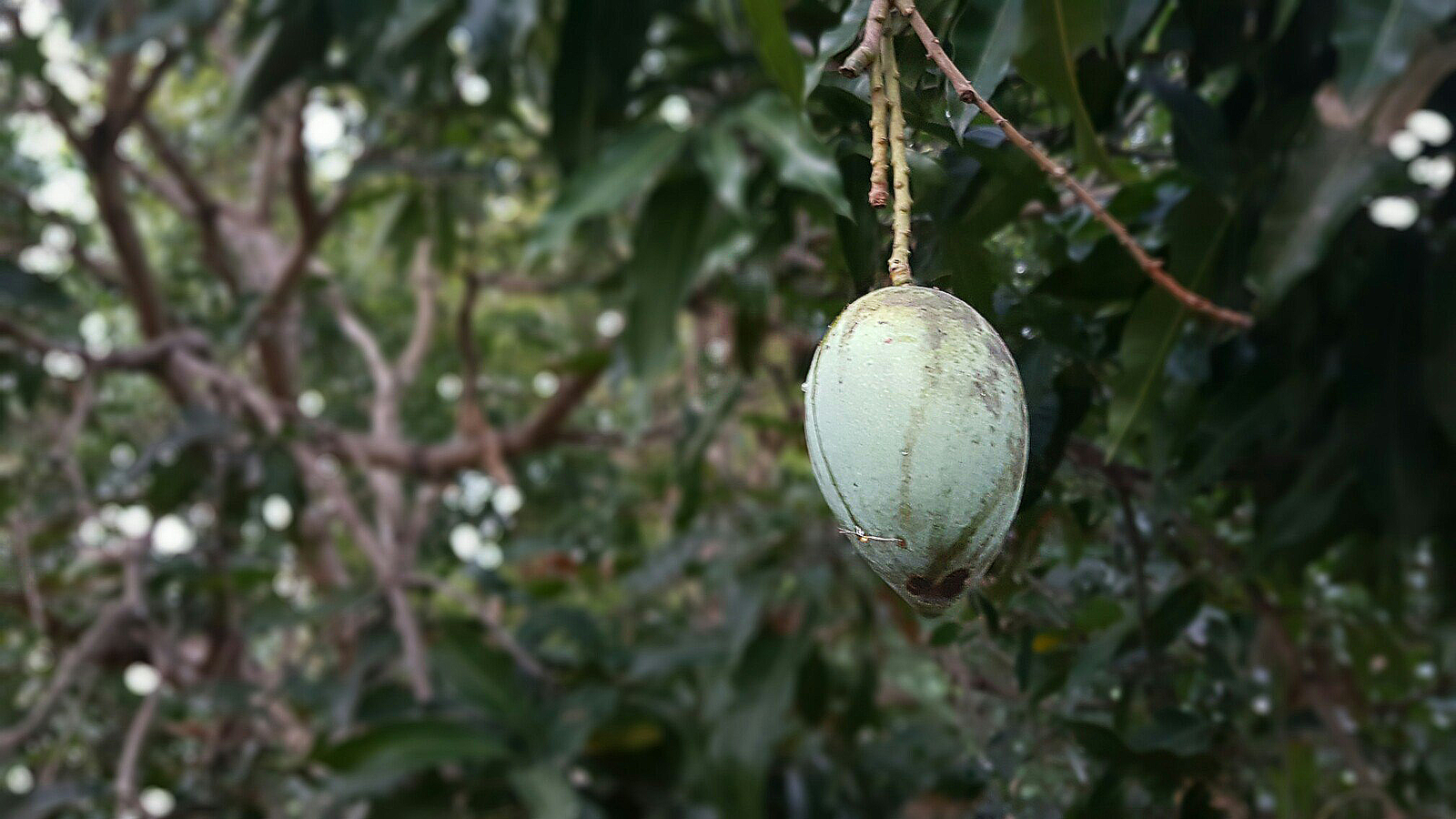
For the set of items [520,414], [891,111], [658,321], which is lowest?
[520,414]

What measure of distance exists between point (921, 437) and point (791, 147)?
850mm

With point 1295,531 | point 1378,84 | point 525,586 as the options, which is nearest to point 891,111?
point 1378,84

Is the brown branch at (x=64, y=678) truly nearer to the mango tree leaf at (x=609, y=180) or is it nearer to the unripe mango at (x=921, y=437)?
the mango tree leaf at (x=609, y=180)

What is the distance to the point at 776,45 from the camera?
1.97 ft

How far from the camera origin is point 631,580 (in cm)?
203

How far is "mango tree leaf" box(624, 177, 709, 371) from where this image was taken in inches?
67.1

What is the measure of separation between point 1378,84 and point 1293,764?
522 millimetres

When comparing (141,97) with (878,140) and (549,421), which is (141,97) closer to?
(549,421)

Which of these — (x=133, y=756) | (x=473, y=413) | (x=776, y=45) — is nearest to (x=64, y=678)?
(x=133, y=756)

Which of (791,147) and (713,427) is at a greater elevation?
(791,147)

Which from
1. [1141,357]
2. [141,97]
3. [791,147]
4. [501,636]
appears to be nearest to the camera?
[1141,357]

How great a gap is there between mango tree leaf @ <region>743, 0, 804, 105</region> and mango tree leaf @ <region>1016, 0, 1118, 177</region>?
11 cm

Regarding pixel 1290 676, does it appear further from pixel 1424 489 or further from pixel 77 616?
pixel 77 616

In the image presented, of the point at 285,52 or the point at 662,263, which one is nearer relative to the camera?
the point at 662,263
